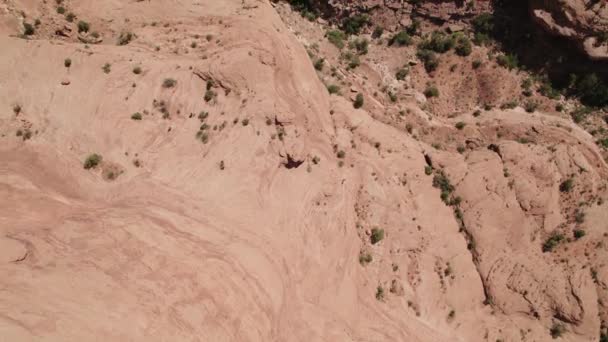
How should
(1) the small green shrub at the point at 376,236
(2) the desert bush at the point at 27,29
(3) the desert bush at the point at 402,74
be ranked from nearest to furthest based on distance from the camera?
(2) the desert bush at the point at 27,29
(1) the small green shrub at the point at 376,236
(3) the desert bush at the point at 402,74

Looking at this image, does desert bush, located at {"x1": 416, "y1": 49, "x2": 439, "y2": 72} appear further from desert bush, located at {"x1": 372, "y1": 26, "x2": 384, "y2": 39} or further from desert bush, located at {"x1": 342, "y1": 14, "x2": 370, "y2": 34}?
desert bush, located at {"x1": 342, "y1": 14, "x2": 370, "y2": 34}

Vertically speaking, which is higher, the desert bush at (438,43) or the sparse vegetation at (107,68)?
the desert bush at (438,43)

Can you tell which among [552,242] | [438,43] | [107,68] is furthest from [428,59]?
[107,68]

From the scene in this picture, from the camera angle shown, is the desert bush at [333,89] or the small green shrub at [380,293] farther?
the desert bush at [333,89]

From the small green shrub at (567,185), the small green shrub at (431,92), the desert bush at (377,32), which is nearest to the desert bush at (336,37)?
the desert bush at (377,32)

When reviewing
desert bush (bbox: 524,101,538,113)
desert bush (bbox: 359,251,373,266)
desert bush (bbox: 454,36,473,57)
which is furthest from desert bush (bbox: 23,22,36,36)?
desert bush (bbox: 524,101,538,113)

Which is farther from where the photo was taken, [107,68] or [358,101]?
[358,101]

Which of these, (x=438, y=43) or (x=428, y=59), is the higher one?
(x=438, y=43)

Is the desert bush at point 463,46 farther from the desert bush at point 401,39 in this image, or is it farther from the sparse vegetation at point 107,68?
the sparse vegetation at point 107,68

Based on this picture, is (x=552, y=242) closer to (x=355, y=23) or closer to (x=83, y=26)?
(x=355, y=23)
